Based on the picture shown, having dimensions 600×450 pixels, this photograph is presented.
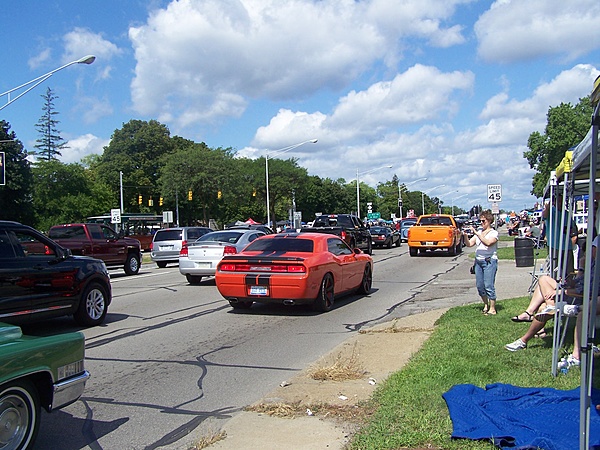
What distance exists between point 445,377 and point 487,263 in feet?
14.7

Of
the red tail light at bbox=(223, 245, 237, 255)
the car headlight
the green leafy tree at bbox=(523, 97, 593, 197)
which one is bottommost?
the car headlight

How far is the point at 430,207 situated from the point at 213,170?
134274mm

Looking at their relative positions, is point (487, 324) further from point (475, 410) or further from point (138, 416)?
point (138, 416)

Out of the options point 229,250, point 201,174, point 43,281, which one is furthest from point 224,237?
point 201,174

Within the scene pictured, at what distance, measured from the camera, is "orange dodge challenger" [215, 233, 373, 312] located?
10.8 m

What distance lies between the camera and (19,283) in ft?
28.7

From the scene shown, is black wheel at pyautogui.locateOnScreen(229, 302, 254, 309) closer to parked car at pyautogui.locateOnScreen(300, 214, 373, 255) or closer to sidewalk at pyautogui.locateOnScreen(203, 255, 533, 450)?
sidewalk at pyautogui.locateOnScreen(203, 255, 533, 450)

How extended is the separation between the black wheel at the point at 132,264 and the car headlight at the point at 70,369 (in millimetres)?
18393

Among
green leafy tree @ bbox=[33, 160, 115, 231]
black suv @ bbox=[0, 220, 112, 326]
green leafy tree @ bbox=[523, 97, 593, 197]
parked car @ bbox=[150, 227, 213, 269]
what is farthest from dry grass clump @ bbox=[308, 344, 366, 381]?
green leafy tree @ bbox=[523, 97, 593, 197]

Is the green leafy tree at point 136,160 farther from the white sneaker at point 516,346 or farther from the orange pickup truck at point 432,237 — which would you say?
the white sneaker at point 516,346

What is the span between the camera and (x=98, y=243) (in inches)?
840

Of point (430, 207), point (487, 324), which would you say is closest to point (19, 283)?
point (487, 324)

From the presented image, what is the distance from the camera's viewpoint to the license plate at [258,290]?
1095 cm

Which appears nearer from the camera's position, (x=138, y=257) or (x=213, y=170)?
(x=138, y=257)
